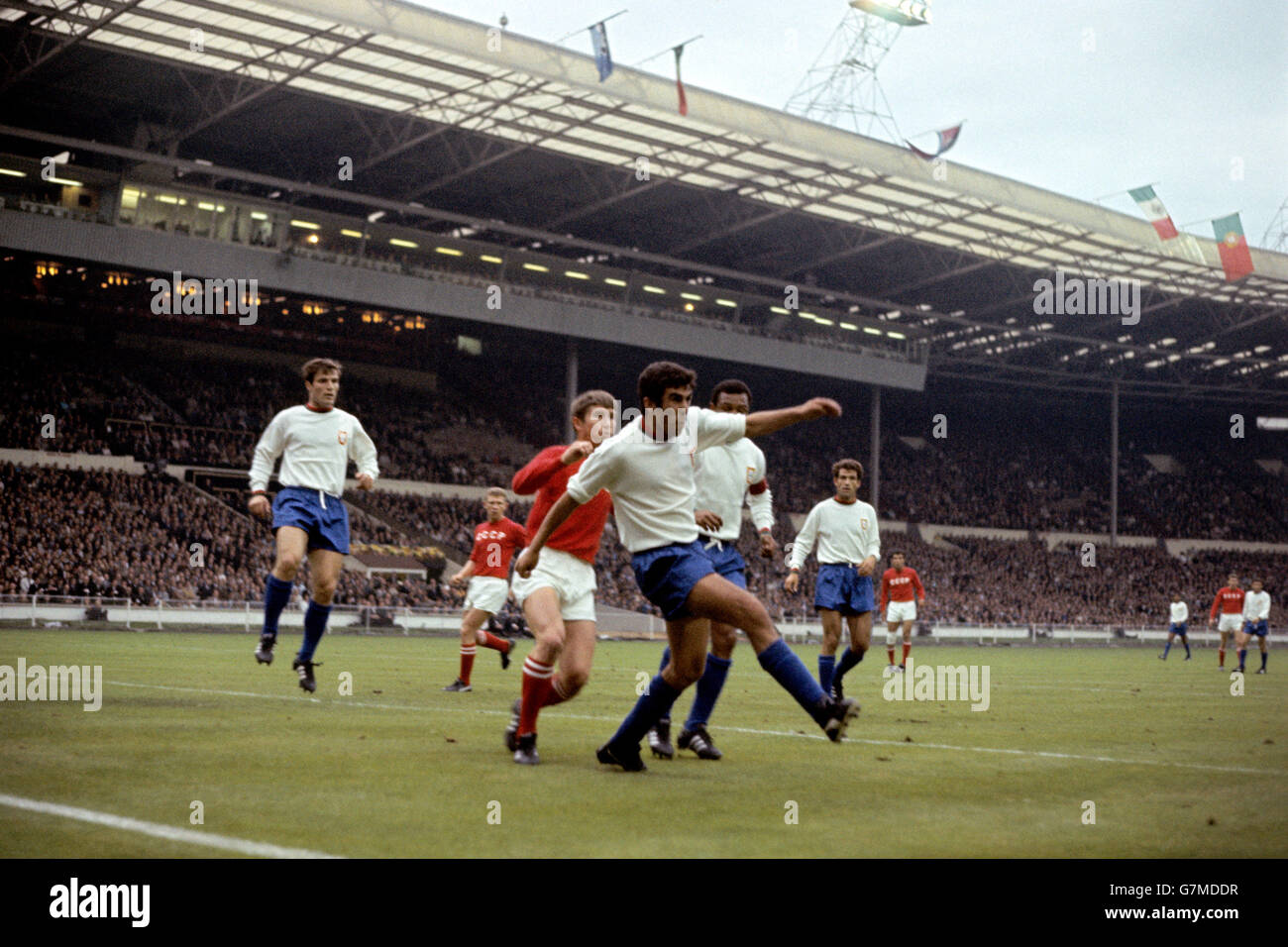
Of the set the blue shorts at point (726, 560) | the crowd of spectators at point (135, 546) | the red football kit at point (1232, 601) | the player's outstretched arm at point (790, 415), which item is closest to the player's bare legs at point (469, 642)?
the blue shorts at point (726, 560)

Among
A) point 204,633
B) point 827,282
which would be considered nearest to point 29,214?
point 204,633

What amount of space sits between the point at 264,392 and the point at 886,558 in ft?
83.8

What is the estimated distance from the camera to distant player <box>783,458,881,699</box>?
498 inches

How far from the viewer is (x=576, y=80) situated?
3688cm

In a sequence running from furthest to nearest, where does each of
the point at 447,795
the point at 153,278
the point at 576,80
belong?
the point at 153,278, the point at 576,80, the point at 447,795

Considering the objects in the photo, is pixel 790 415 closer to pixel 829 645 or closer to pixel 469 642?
pixel 829 645

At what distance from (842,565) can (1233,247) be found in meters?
42.2

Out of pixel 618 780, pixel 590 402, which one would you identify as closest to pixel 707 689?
pixel 618 780

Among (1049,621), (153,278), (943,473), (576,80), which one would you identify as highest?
(576,80)

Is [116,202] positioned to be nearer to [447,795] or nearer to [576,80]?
[576,80]

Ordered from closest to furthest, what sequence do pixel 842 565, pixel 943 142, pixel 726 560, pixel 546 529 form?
pixel 546 529 < pixel 726 560 < pixel 842 565 < pixel 943 142

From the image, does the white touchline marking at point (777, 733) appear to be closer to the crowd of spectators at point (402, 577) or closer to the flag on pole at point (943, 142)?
the crowd of spectators at point (402, 577)

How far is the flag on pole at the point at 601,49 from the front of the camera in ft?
115

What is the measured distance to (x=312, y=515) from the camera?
10383mm
